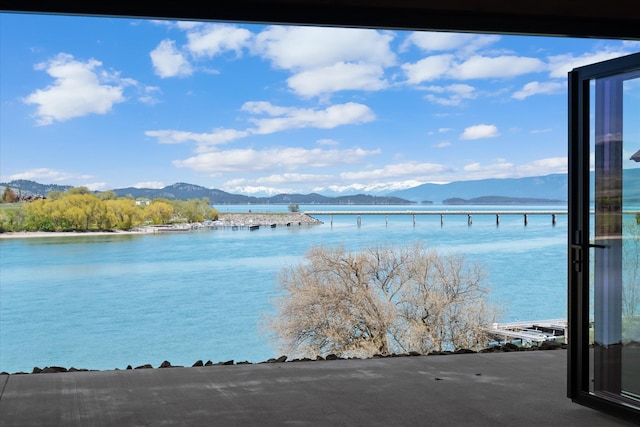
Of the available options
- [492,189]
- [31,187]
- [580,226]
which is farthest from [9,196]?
[580,226]

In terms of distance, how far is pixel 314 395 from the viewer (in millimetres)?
4332

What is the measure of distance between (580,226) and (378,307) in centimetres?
1592

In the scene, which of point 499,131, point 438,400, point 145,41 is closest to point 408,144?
point 499,131

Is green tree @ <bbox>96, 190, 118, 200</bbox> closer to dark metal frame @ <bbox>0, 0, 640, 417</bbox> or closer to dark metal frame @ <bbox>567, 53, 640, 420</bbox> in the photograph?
dark metal frame @ <bbox>0, 0, 640, 417</bbox>

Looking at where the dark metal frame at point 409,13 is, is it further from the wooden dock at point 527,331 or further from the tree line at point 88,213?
the tree line at point 88,213

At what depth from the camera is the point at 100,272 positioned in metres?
37.7

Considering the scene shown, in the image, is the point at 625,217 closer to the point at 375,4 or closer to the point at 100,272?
the point at 375,4

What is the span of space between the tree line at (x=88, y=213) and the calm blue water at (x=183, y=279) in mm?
916

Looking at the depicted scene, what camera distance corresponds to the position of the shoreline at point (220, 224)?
33.1 m

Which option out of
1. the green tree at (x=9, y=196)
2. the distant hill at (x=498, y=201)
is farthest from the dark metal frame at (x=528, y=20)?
the green tree at (x=9, y=196)

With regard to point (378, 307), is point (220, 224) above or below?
above

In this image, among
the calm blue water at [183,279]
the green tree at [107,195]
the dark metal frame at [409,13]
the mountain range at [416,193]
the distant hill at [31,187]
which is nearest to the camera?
the dark metal frame at [409,13]

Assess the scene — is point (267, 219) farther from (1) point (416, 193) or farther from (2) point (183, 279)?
(1) point (416, 193)

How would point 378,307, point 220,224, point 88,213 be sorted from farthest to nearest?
point 220,224, point 88,213, point 378,307
